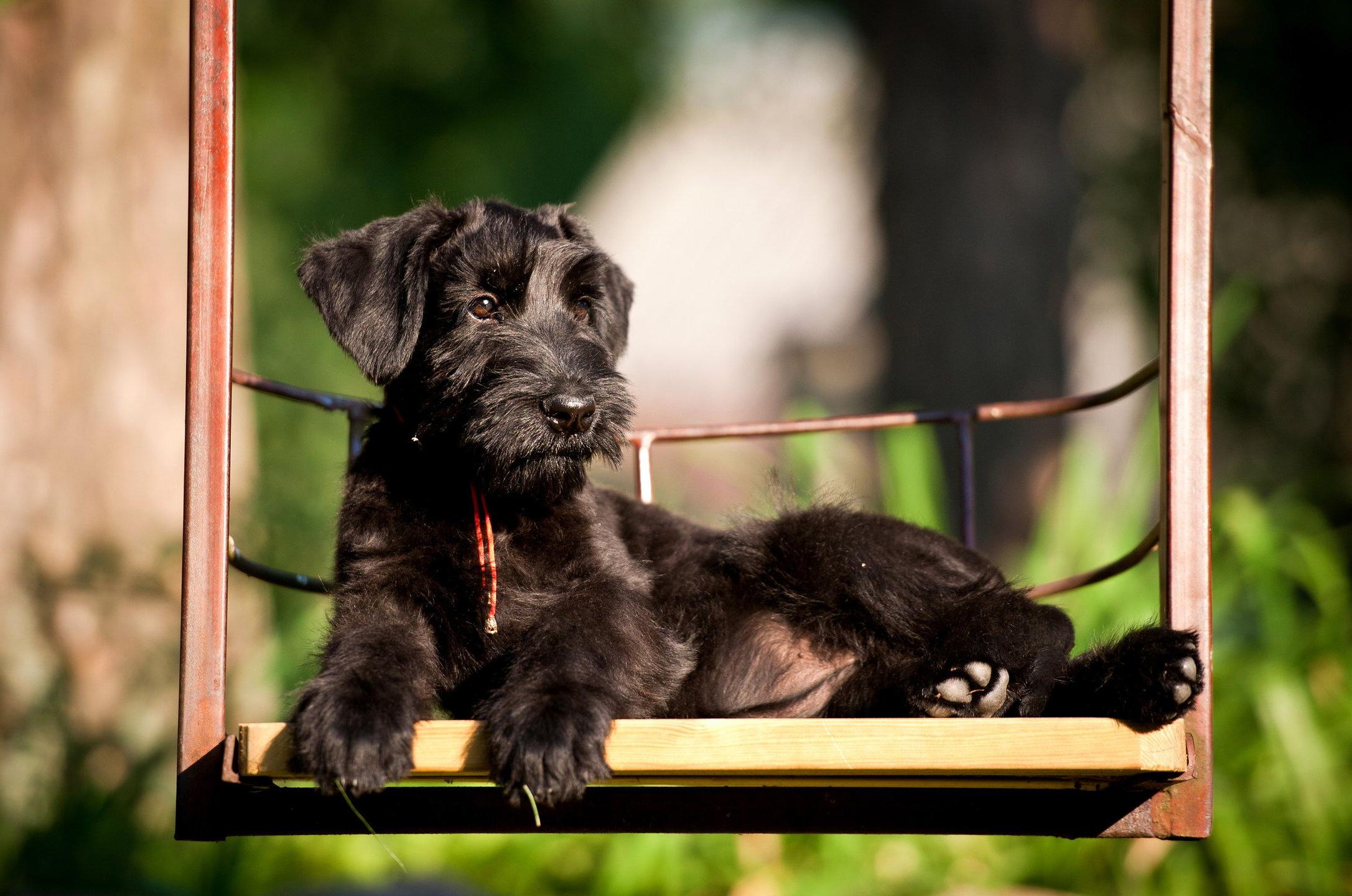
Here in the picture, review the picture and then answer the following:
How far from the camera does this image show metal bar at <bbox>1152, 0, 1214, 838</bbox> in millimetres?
2475

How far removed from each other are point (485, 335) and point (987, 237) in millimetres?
5993

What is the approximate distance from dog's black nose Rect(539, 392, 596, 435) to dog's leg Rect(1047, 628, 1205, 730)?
1151 millimetres

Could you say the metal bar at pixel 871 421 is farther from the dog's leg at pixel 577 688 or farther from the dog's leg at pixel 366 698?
the dog's leg at pixel 366 698

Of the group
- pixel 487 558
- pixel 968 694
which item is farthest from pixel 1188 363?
pixel 487 558

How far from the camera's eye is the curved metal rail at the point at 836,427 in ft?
11.1

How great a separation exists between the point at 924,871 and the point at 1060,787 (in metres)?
2.76

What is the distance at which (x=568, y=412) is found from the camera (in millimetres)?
2762

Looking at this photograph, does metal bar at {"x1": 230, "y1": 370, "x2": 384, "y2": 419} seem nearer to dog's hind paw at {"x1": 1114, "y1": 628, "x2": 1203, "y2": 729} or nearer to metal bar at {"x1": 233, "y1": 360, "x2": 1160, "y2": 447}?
metal bar at {"x1": 233, "y1": 360, "x2": 1160, "y2": 447}

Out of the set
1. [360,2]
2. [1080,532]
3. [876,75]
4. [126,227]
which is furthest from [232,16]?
[360,2]

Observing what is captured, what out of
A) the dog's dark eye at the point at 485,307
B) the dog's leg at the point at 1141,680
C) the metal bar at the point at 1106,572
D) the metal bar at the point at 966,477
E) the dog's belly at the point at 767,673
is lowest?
the dog's belly at the point at 767,673

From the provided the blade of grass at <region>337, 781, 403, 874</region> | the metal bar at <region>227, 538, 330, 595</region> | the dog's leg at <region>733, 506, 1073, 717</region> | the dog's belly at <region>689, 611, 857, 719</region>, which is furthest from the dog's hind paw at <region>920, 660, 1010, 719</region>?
the metal bar at <region>227, 538, 330, 595</region>

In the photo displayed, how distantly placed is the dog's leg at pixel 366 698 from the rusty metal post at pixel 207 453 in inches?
9.5

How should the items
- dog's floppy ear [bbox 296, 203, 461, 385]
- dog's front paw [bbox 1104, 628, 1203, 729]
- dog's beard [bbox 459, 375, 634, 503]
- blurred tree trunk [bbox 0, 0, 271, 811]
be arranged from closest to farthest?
dog's front paw [bbox 1104, 628, 1203, 729] < dog's beard [bbox 459, 375, 634, 503] < dog's floppy ear [bbox 296, 203, 461, 385] < blurred tree trunk [bbox 0, 0, 271, 811]

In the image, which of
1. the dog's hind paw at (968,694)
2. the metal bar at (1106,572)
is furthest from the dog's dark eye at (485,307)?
the metal bar at (1106,572)
